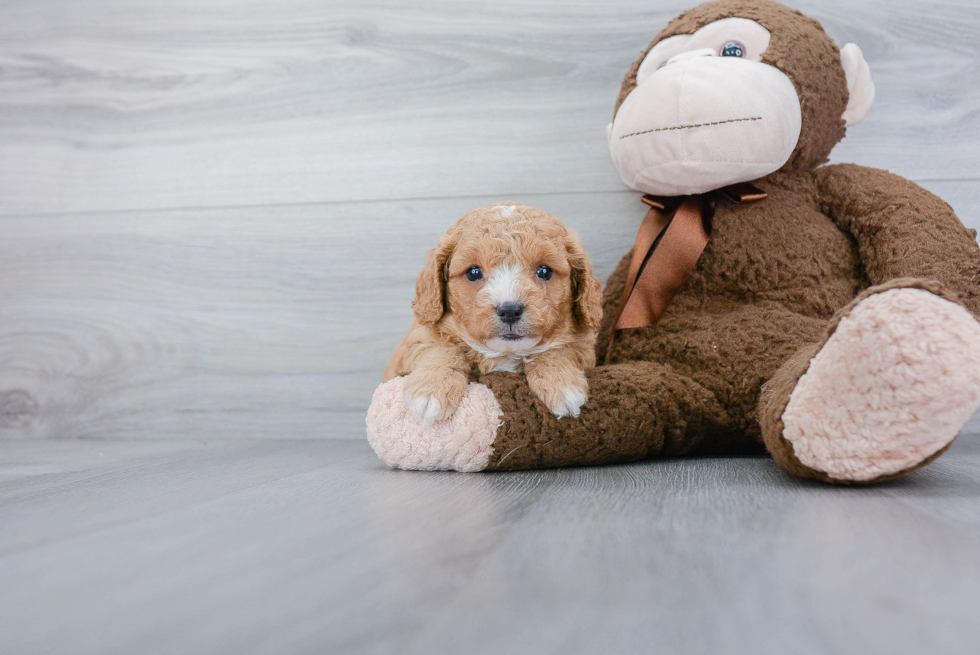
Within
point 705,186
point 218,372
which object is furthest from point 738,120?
point 218,372

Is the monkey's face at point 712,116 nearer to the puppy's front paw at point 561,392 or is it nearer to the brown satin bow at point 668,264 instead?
the brown satin bow at point 668,264

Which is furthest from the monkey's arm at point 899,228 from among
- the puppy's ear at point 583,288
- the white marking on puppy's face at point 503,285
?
the white marking on puppy's face at point 503,285

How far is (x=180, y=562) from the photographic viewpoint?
1.79 feet

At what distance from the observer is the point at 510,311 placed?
0.85 meters

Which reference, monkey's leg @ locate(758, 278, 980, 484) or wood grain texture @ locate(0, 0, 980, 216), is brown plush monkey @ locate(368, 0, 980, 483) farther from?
wood grain texture @ locate(0, 0, 980, 216)

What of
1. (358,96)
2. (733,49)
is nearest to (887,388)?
(733,49)

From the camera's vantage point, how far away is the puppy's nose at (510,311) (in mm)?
853

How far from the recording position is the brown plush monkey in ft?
2.88

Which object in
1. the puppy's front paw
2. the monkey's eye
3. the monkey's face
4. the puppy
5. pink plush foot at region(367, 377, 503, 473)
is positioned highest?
the monkey's eye

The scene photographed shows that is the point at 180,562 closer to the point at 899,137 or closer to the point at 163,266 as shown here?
the point at 163,266

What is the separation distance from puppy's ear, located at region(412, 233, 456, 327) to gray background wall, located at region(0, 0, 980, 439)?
0.46 meters

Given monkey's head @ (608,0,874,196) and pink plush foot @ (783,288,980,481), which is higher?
monkey's head @ (608,0,874,196)

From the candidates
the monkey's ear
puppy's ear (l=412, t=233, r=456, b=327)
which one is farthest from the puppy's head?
the monkey's ear

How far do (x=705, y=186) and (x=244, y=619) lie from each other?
0.89 meters
